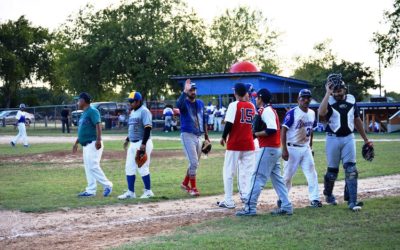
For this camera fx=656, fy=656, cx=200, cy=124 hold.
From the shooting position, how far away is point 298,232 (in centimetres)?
856

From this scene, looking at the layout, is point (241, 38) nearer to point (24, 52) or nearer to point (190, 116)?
point (24, 52)

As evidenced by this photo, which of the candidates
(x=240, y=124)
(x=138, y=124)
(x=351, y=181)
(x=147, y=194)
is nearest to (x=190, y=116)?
(x=138, y=124)

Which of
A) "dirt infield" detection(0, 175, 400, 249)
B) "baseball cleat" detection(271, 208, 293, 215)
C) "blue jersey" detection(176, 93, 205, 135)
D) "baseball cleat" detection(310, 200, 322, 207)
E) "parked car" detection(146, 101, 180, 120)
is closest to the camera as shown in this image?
"dirt infield" detection(0, 175, 400, 249)

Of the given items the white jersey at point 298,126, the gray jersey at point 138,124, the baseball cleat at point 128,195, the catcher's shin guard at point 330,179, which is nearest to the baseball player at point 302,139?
the white jersey at point 298,126

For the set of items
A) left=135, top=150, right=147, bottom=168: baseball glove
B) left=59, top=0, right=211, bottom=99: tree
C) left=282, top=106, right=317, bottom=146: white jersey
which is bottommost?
left=135, top=150, right=147, bottom=168: baseball glove

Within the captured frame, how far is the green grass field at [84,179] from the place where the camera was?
12375mm

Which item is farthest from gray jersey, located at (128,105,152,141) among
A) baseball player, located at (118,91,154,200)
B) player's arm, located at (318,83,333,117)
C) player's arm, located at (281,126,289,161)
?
player's arm, located at (318,83,333,117)

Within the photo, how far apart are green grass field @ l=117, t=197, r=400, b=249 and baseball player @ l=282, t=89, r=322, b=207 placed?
21.6 inches

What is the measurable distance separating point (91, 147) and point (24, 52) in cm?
6733

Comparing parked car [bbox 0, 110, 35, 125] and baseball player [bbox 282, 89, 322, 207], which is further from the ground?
parked car [bbox 0, 110, 35, 125]

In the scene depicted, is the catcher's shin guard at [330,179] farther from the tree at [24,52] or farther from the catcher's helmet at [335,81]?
the tree at [24,52]

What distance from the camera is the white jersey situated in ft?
35.5

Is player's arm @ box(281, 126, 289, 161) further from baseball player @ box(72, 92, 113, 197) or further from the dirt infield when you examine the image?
baseball player @ box(72, 92, 113, 197)

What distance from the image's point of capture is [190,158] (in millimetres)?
12727
